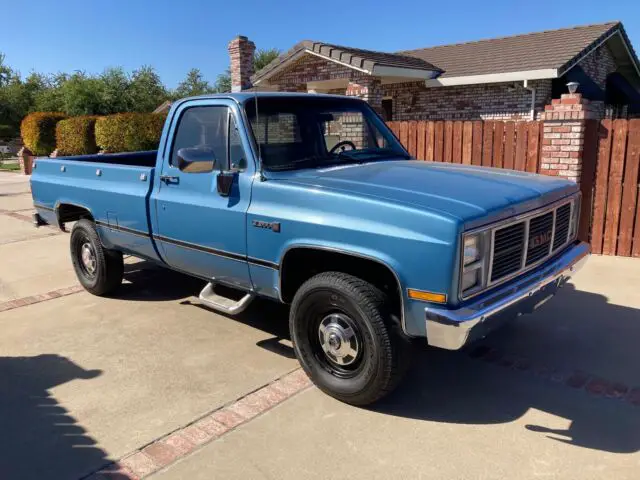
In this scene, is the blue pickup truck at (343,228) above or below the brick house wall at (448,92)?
below

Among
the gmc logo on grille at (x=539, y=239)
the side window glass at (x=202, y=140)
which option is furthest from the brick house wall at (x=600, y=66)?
the side window glass at (x=202, y=140)

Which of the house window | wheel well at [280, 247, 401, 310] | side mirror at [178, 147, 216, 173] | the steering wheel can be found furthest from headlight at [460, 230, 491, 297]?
the house window

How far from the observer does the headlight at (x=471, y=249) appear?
119 inches

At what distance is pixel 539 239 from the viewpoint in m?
3.66

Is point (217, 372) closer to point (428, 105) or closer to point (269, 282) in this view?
point (269, 282)

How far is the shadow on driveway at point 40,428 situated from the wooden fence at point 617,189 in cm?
638

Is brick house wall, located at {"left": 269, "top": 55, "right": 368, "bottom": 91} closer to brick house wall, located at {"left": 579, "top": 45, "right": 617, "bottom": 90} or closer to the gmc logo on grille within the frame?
brick house wall, located at {"left": 579, "top": 45, "right": 617, "bottom": 90}

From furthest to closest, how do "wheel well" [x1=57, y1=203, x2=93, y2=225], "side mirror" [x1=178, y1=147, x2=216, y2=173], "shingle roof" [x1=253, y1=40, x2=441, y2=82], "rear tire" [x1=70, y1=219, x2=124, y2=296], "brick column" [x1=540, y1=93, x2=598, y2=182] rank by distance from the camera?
"shingle roof" [x1=253, y1=40, x2=441, y2=82] < "brick column" [x1=540, y1=93, x2=598, y2=182] < "wheel well" [x1=57, y1=203, x2=93, y2=225] < "rear tire" [x1=70, y1=219, x2=124, y2=296] < "side mirror" [x1=178, y1=147, x2=216, y2=173]

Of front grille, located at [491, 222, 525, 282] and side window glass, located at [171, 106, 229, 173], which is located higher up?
side window glass, located at [171, 106, 229, 173]

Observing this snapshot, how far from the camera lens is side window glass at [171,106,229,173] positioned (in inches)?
155

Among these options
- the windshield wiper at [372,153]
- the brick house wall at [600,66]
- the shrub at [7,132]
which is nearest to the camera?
the windshield wiper at [372,153]

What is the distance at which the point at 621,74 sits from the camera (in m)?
18.7

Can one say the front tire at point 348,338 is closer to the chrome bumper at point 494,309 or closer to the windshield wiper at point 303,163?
the chrome bumper at point 494,309

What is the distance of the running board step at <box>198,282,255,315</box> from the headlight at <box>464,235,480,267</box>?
1769 mm
